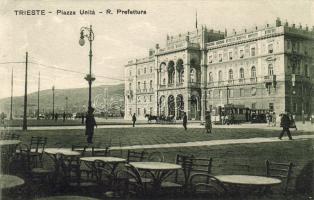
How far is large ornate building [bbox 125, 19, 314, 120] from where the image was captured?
48688 millimetres

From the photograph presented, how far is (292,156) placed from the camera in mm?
12672

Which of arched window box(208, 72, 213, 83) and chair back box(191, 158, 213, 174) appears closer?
chair back box(191, 158, 213, 174)

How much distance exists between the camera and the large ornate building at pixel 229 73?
48688 mm

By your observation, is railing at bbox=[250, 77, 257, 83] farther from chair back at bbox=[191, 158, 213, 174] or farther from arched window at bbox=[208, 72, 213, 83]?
chair back at bbox=[191, 158, 213, 174]

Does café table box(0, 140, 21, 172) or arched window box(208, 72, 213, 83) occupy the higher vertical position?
arched window box(208, 72, 213, 83)

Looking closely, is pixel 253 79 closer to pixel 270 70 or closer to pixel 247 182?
pixel 270 70

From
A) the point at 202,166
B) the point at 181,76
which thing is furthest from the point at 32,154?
the point at 181,76

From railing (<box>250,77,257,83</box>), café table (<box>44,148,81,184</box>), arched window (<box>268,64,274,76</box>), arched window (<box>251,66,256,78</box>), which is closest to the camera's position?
café table (<box>44,148,81,184</box>)

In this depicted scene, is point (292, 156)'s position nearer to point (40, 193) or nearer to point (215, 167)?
point (215, 167)

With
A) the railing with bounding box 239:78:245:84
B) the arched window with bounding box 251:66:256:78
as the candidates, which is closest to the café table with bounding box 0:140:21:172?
the arched window with bounding box 251:66:256:78

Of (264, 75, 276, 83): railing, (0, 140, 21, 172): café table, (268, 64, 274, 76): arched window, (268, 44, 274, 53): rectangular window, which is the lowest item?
(0, 140, 21, 172): café table

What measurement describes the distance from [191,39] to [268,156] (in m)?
53.1

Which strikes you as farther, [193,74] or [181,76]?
[181,76]

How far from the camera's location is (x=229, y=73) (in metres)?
56.8
